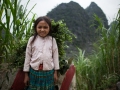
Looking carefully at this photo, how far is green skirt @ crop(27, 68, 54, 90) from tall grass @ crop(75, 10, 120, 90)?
128 cm

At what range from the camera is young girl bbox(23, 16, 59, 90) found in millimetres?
1730

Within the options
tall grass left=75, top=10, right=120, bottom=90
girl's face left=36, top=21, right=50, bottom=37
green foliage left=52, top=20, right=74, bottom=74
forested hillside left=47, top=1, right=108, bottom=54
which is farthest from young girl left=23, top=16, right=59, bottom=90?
forested hillside left=47, top=1, right=108, bottom=54

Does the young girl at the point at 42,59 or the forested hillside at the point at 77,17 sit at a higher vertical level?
the forested hillside at the point at 77,17

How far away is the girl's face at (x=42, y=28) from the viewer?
175 cm

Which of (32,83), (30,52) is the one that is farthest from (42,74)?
(30,52)

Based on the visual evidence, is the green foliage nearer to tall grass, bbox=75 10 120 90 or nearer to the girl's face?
the girl's face

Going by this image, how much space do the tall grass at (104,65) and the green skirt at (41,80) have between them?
1.28m

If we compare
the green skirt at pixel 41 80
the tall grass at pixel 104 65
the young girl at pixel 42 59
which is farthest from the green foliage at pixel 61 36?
the tall grass at pixel 104 65

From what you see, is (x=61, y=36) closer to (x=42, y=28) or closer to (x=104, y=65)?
(x=42, y=28)

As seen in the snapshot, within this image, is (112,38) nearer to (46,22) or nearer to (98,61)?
(98,61)

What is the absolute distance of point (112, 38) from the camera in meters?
2.94

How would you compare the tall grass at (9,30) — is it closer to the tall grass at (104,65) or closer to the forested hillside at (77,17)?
the tall grass at (104,65)

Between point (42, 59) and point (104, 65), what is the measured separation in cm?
181

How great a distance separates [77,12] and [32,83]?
8954 millimetres
